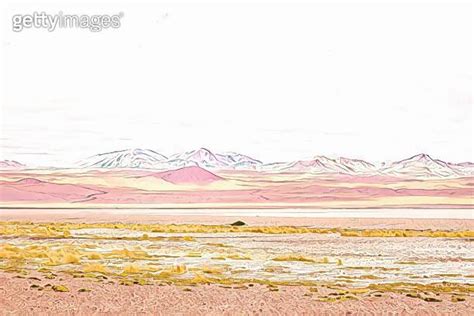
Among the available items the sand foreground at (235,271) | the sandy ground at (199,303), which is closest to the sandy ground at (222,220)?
the sand foreground at (235,271)

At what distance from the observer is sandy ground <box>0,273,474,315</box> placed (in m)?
15.9

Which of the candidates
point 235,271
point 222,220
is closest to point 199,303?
point 235,271

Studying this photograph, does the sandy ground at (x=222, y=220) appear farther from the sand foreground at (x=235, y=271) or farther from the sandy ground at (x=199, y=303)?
the sandy ground at (x=199, y=303)

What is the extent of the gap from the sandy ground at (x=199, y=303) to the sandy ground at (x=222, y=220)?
21.4 metres

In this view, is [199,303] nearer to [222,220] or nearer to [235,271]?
[235,271]

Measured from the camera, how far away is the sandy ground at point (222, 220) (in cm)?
3903

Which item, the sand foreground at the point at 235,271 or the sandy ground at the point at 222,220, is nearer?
the sand foreground at the point at 235,271

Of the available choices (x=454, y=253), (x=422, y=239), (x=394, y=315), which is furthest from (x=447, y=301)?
(x=422, y=239)

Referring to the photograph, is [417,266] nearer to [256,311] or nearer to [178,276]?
[178,276]

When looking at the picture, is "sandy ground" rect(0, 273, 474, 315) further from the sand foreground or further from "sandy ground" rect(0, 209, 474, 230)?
"sandy ground" rect(0, 209, 474, 230)

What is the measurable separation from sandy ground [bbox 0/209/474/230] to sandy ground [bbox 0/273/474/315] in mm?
21448

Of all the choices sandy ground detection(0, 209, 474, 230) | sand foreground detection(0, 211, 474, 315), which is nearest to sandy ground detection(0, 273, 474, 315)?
sand foreground detection(0, 211, 474, 315)

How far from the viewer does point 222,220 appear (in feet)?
136

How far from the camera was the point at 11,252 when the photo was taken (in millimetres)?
24547
